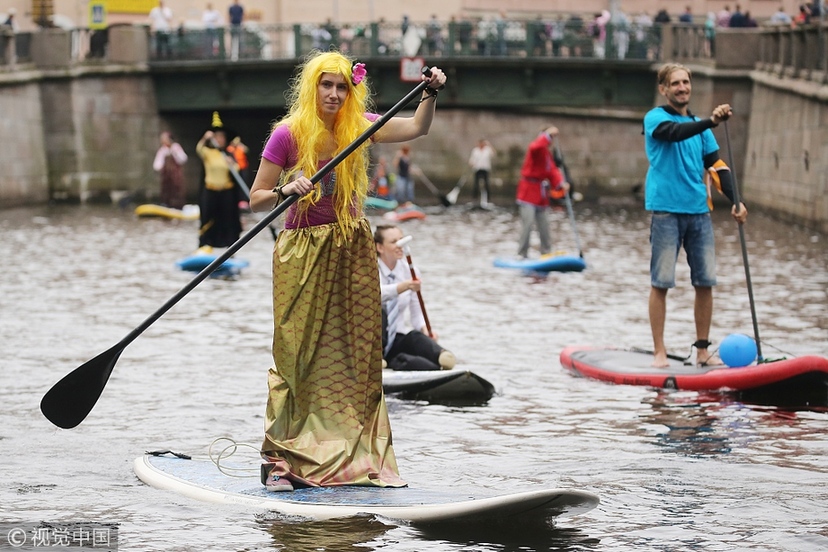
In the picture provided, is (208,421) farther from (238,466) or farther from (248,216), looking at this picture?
(248,216)

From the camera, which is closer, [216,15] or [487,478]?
[487,478]

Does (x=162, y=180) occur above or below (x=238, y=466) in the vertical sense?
below

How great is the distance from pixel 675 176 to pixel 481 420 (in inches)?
82.6

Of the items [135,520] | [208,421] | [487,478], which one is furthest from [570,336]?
[135,520]

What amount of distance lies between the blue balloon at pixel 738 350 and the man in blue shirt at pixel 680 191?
202 millimetres

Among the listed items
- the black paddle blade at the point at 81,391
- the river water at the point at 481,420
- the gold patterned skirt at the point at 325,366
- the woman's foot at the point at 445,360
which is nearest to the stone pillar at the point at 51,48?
the river water at the point at 481,420

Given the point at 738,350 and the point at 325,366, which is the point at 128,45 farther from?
the point at 325,366

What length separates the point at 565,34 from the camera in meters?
40.8

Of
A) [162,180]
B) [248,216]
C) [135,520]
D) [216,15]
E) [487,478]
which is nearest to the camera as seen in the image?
[135,520]

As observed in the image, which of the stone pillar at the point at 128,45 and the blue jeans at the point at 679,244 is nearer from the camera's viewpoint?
the blue jeans at the point at 679,244

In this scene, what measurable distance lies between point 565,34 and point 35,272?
73.5 ft

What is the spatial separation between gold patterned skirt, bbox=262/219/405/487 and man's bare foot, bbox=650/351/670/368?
4047mm

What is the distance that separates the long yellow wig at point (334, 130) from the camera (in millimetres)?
7672

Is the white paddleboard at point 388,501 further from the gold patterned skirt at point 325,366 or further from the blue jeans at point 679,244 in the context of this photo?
the blue jeans at point 679,244
